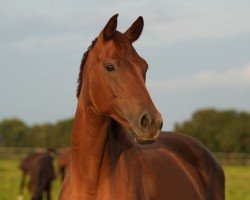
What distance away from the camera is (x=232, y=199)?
54.5 ft

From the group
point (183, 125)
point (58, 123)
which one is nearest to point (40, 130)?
point (58, 123)

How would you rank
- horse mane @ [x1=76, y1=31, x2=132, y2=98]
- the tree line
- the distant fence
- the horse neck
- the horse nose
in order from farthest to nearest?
the tree line
the distant fence
the horse neck
horse mane @ [x1=76, y1=31, x2=132, y2=98]
the horse nose

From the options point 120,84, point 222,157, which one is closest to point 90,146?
point 120,84

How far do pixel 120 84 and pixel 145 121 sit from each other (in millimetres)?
378

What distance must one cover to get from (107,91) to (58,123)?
82.5 m

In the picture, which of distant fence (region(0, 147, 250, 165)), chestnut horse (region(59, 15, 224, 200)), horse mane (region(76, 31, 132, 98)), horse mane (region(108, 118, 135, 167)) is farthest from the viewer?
distant fence (region(0, 147, 250, 165))

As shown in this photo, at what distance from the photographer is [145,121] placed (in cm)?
397

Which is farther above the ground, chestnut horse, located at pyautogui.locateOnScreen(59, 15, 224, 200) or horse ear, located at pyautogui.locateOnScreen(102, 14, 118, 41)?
horse ear, located at pyautogui.locateOnScreen(102, 14, 118, 41)

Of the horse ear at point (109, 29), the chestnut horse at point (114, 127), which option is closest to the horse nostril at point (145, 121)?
the chestnut horse at point (114, 127)

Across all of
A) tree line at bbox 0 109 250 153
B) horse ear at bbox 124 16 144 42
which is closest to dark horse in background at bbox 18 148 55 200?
horse ear at bbox 124 16 144 42

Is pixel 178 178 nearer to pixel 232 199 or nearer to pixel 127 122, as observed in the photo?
pixel 127 122

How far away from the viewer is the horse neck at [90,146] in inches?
178

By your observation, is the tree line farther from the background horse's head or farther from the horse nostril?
the horse nostril

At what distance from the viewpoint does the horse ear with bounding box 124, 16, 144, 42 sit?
4.58m
